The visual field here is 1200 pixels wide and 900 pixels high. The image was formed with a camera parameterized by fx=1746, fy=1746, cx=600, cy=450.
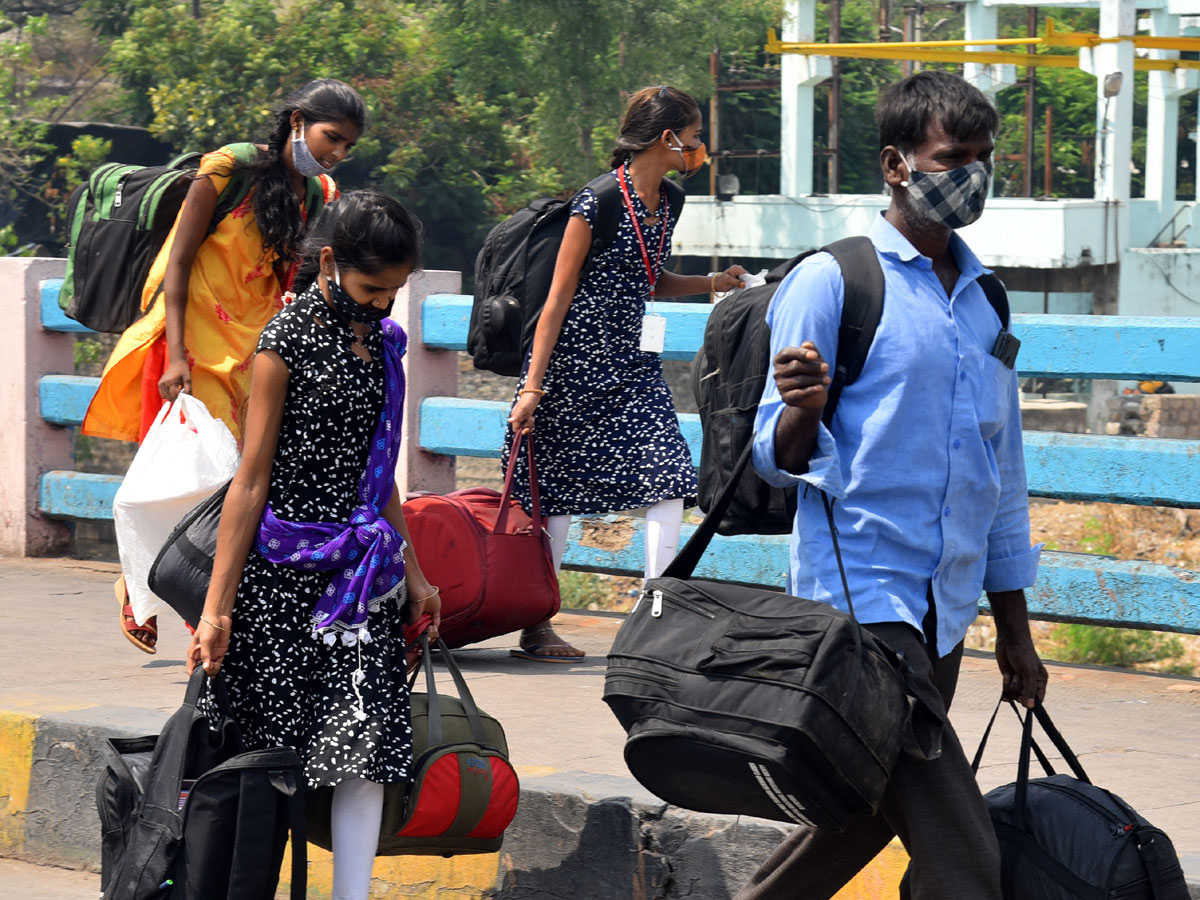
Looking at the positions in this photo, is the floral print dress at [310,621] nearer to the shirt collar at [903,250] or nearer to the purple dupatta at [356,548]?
the purple dupatta at [356,548]

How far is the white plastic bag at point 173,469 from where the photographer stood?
479 cm

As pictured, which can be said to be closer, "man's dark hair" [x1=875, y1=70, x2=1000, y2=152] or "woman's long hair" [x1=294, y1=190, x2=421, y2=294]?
"man's dark hair" [x1=875, y1=70, x2=1000, y2=152]

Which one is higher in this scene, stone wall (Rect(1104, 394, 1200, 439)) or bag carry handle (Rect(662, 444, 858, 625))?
bag carry handle (Rect(662, 444, 858, 625))

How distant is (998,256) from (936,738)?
1053 inches

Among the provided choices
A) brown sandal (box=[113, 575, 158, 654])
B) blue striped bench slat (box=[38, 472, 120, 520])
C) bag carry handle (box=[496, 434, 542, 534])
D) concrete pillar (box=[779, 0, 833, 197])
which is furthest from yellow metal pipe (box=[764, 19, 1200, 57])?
brown sandal (box=[113, 575, 158, 654])

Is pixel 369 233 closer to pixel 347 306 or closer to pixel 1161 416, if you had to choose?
pixel 347 306

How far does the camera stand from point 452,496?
5.63 m

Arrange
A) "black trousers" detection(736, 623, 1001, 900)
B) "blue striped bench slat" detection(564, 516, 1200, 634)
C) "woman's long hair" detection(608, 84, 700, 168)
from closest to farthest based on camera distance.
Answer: "black trousers" detection(736, 623, 1001, 900) → "woman's long hair" detection(608, 84, 700, 168) → "blue striped bench slat" detection(564, 516, 1200, 634)

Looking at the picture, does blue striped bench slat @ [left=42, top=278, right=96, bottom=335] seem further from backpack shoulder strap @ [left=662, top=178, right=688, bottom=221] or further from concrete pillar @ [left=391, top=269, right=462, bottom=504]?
backpack shoulder strap @ [left=662, top=178, right=688, bottom=221]

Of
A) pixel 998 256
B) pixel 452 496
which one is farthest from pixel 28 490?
pixel 998 256

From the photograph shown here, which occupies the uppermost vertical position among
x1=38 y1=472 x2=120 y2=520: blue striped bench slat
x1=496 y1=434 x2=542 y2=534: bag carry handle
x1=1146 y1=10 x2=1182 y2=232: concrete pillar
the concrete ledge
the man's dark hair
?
x1=1146 y1=10 x2=1182 y2=232: concrete pillar

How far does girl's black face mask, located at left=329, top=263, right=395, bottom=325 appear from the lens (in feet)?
11.4

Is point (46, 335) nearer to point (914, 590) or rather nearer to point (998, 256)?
point (914, 590)

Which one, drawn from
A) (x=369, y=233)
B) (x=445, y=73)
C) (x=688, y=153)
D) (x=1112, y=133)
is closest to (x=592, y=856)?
(x=369, y=233)
